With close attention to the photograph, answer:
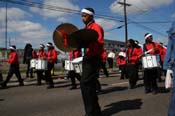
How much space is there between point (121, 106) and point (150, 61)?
2.84m

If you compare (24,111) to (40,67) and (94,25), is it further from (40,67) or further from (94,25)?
(40,67)

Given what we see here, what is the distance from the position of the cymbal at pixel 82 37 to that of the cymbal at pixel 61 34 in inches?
15.3

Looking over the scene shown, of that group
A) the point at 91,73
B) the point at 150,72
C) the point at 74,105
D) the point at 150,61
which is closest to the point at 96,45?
the point at 91,73

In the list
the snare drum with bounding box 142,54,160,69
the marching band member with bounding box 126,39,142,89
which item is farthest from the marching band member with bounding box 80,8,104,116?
the marching band member with bounding box 126,39,142,89

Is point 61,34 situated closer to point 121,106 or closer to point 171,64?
point 121,106

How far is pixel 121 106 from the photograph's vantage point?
879 centimetres

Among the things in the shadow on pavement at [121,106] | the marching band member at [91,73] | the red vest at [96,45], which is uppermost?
the red vest at [96,45]

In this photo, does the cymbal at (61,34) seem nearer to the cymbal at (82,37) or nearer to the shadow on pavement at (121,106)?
the cymbal at (82,37)

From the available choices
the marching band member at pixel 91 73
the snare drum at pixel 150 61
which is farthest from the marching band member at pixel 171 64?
the snare drum at pixel 150 61

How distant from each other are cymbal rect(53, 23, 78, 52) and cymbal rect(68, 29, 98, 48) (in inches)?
15.3

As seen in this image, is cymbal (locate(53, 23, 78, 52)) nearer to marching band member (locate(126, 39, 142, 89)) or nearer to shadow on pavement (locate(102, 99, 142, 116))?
shadow on pavement (locate(102, 99, 142, 116))

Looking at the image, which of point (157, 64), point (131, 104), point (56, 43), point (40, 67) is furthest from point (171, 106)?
point (40, 67)

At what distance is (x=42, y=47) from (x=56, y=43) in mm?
8338

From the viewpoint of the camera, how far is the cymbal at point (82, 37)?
6582 mm
